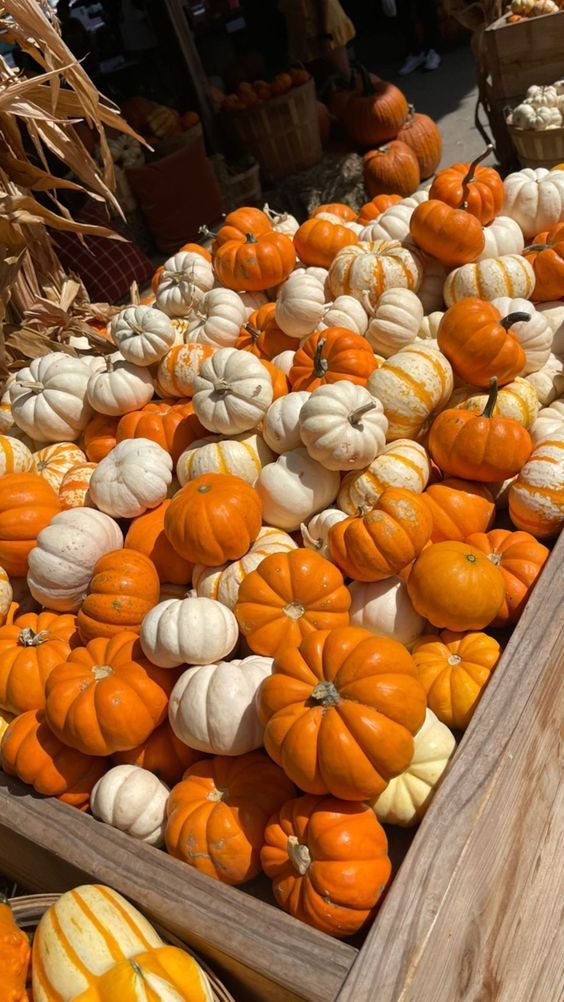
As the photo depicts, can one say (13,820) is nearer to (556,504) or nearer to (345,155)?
(556,504)

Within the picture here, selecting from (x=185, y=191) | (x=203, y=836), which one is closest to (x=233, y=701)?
(x=203, y=836)

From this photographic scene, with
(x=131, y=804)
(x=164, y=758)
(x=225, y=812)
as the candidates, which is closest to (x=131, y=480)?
(x=164, y=758)

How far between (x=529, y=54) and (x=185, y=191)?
335 cm

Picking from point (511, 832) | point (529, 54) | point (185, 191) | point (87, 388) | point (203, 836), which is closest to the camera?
point (511, 832)

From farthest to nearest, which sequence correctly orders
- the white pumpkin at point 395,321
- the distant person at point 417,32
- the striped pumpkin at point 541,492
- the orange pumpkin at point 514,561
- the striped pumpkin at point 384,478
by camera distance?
the distant person at point 417,32 → the white pumpkin at point 395,321 → the striped pumpkin at point 384,478 → the striped pumpkin at point 541,492 → the orange pumpkin at point 514,561

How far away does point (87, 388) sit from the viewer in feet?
9.91

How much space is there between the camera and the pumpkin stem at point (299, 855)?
158 cm

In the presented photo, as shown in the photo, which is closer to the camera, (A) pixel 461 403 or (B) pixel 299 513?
(B) pixel 299 513

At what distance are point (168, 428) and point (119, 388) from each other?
11.8 inches

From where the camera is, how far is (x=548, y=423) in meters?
2.52

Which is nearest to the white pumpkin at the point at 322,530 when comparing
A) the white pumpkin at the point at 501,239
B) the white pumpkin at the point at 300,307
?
the white pumpkin at the point at 300,307

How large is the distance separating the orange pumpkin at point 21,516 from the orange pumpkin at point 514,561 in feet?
5.36

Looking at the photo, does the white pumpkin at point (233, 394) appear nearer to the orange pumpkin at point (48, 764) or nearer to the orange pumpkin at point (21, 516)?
the orange pumpkin at point (21, 516)

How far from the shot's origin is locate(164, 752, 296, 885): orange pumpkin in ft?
5.65
